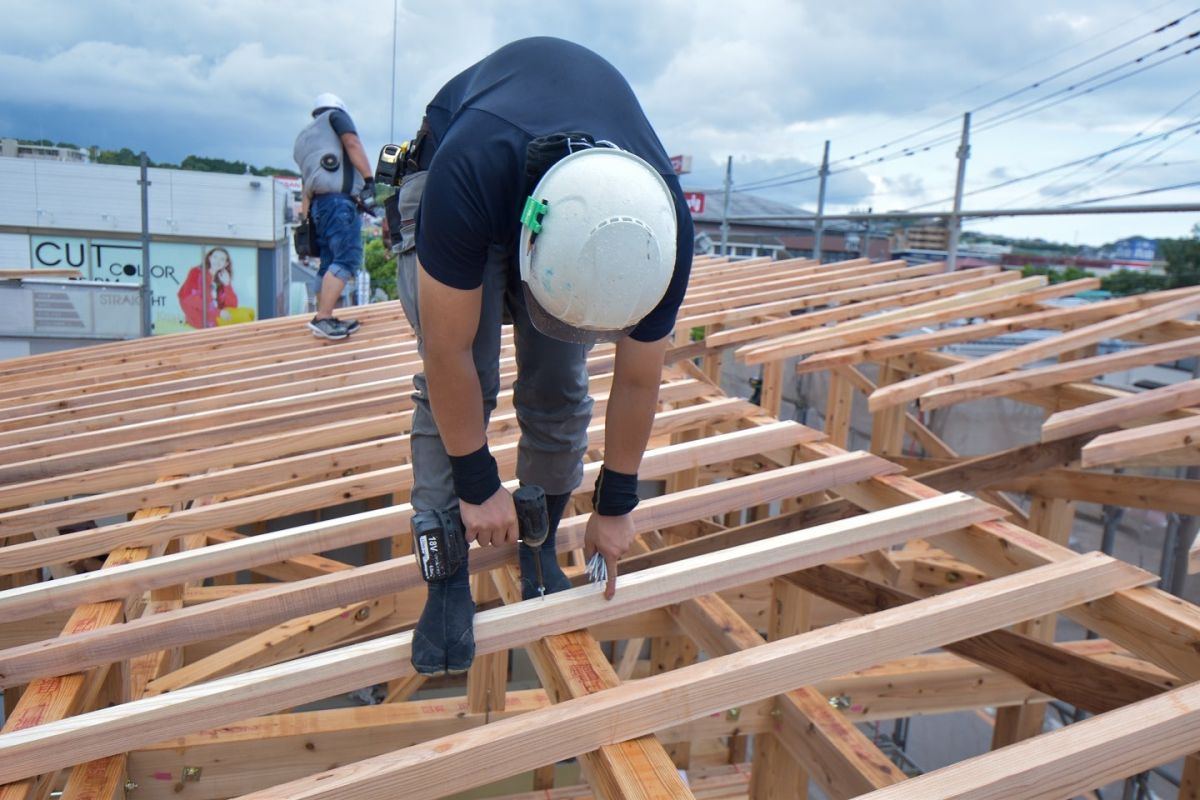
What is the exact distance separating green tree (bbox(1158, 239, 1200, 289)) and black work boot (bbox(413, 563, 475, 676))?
7.76 meters

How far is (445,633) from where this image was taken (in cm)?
174

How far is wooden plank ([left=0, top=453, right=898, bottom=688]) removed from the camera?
6.03 feet

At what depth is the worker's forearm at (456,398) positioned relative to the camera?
1.64 metres

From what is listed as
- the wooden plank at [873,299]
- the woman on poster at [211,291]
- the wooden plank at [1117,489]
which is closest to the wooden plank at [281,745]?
the wooden plank at [1117,489]

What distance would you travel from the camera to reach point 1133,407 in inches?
114

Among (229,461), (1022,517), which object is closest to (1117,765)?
(229,461)

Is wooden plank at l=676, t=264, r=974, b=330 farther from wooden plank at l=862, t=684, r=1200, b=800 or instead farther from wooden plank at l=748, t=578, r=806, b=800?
wooden plank at l=862, t=684, r=1200, b=800

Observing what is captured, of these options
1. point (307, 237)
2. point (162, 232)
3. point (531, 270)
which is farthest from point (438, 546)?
point (162, 232)

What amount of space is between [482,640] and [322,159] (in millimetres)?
4444

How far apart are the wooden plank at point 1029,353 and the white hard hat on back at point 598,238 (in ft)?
6.54

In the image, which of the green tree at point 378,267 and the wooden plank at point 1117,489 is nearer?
the wooden plank at point 1117,489

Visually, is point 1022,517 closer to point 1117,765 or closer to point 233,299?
point 1117,765

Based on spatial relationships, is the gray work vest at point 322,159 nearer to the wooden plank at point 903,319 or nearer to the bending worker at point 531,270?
the wooden plank at point 903,319

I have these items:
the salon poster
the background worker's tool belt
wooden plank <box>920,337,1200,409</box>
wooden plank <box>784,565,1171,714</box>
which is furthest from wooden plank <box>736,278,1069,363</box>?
the salon poster
